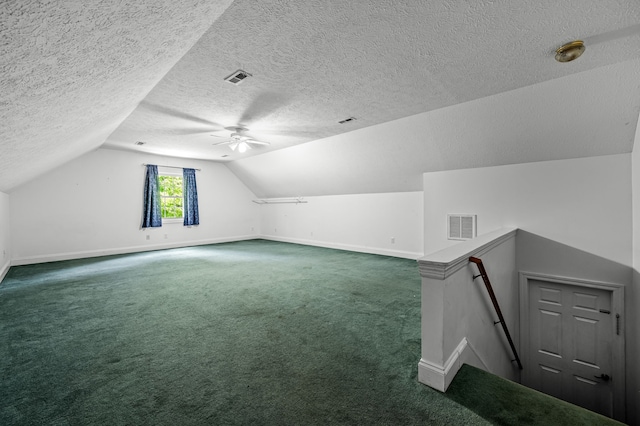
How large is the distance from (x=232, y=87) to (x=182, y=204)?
18.9 feet

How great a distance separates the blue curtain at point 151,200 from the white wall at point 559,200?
6932mm

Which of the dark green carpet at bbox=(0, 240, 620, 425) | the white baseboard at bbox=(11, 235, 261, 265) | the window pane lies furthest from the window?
the dark green carpet at bbox=(0, 240, 620, 425)

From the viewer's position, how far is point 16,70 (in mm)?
1142

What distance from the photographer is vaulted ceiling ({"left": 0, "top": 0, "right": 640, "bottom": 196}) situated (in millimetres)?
1358

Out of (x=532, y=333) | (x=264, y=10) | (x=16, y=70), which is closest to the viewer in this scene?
(x=16, y=70)

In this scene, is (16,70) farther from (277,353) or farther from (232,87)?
(277,353)

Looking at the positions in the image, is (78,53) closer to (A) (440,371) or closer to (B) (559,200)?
(A) (440,371)

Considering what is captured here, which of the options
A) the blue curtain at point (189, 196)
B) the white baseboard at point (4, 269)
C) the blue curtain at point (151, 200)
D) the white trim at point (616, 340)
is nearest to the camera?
the white trim at point (616, 340)

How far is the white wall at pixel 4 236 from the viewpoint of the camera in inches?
172

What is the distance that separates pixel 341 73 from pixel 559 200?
3.45 meters

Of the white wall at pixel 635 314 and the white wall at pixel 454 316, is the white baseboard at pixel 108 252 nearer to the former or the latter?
the white wall at pixel 454 316

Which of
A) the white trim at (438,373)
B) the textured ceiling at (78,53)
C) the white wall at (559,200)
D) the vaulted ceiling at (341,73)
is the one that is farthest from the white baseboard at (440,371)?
the white wall at (559,200)

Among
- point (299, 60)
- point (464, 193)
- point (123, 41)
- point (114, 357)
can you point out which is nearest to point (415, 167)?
point (464, 193)

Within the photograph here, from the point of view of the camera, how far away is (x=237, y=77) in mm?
2617
